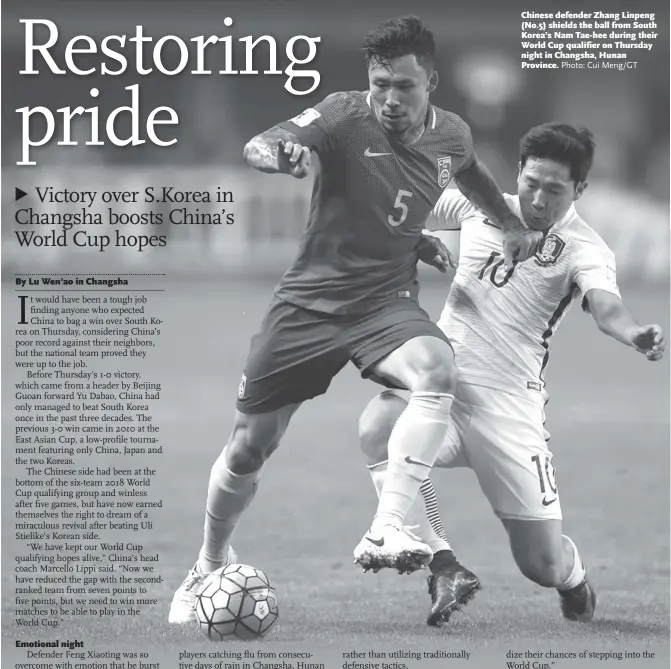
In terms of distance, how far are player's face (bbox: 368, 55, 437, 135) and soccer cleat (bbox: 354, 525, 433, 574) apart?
1.82 m

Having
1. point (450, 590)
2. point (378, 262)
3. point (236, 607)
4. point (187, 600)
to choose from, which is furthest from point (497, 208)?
point (187, 600)

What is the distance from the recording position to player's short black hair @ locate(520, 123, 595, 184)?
5.84 metres

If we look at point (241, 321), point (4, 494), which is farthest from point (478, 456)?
point (241, 321)

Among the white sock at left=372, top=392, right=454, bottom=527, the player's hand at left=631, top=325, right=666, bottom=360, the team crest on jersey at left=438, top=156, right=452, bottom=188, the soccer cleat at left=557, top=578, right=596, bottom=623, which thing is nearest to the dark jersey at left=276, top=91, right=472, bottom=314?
the team crest on jersey at left=438, top=156, right=452, bottom=188

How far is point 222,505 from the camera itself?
20.0ft

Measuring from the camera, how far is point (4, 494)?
11219mm

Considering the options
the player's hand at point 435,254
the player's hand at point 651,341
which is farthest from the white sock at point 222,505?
the player's hand at point 651,341

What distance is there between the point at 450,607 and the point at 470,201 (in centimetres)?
197

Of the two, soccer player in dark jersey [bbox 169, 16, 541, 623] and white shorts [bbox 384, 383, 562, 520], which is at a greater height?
soccer player in dark jersey [bbox 169, 16, 541, 623]

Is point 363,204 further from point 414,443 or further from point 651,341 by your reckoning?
point 651,341

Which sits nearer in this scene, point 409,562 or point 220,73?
point 409,562

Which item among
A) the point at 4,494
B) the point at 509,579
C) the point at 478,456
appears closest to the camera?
the point at 478,456

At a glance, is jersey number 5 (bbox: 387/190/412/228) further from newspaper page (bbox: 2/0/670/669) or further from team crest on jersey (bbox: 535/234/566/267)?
team crest on jersey (bbox: 535/234/566/267)

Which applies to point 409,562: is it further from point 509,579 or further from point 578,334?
point 578,334
